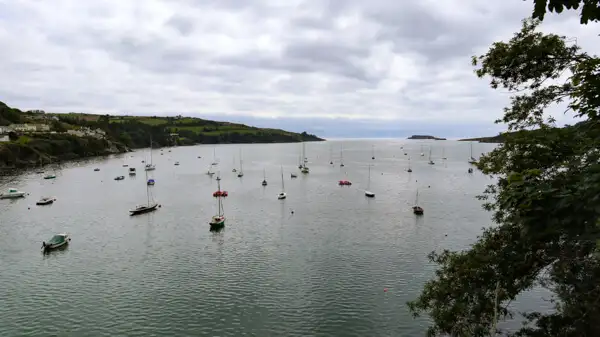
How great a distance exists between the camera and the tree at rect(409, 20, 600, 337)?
1471cm

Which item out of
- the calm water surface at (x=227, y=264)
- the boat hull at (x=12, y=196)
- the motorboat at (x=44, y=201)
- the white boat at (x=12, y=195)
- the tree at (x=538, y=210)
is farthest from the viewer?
the white boat at (x=12, y=195)

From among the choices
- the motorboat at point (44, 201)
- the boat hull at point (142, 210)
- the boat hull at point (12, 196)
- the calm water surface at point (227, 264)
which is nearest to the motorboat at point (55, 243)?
the calm water surface at point (227, 264)

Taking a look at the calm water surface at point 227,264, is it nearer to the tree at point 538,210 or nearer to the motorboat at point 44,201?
the motorboat at point 44,201

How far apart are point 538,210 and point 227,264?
42.9 m

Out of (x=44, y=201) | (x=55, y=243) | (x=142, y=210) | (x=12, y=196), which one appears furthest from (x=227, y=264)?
(x=12, y=196)

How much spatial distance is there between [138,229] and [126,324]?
3824 centimetres

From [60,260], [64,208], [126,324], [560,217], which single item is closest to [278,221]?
[60,260]

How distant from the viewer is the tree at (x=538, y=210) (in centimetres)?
1471

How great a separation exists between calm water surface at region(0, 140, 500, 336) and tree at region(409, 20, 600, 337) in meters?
12.9

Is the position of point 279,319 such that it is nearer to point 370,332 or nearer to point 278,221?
point 370,332

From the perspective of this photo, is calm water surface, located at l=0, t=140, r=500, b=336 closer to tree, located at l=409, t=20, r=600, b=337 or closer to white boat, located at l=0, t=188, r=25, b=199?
white boat, located at l=0, t=188, r=25, b=199

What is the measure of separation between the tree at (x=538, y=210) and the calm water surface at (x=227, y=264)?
42.3 ft

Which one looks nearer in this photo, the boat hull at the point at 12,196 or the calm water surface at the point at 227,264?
the calm water surface at the point at 227,264

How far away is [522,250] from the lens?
20.8 metres
